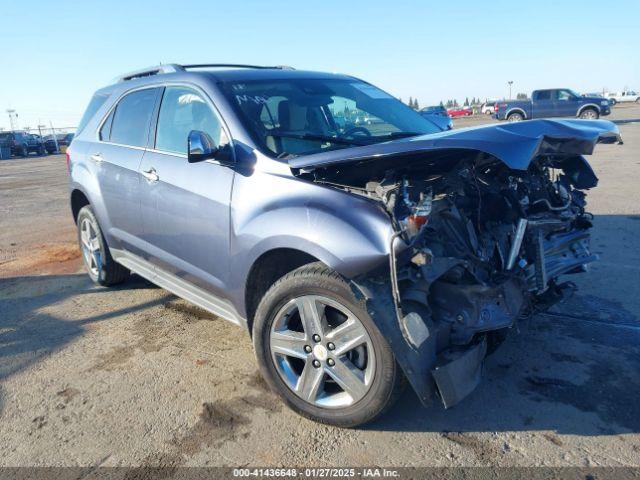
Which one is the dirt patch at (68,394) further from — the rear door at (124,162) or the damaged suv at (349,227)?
the rear door at (124,162)

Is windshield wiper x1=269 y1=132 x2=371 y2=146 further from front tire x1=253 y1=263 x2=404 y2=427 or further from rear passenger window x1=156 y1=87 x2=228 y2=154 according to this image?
front tire x1=253 y1=263 x2=404 y2=427

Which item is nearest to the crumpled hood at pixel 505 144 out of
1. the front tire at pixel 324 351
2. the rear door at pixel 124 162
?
the front tire at pixel 324 351

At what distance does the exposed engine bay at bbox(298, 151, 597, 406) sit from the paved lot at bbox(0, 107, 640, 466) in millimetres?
391

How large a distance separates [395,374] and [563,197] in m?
1.80

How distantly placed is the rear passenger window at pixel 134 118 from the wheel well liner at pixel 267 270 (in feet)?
5.67

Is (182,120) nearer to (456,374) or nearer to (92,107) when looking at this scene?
(92,107)

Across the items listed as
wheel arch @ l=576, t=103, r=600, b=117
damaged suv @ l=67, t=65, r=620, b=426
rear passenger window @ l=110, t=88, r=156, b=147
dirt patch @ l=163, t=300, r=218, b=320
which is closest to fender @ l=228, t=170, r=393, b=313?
damaged suv @ l=67, t=65, r=620, b=426

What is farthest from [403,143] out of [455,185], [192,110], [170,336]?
[170,336]

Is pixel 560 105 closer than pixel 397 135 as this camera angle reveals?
No

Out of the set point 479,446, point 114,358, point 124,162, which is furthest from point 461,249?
point 124,162

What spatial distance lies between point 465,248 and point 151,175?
2.35m

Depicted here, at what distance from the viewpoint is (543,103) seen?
29.5 m

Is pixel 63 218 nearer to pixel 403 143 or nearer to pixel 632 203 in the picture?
pixel 403 143

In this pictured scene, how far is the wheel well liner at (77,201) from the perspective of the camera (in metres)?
5.49
